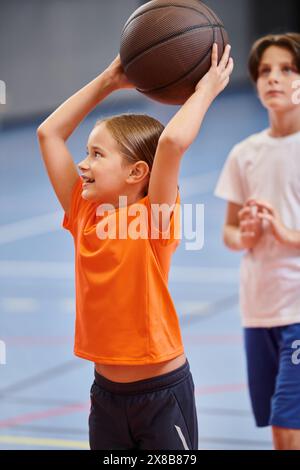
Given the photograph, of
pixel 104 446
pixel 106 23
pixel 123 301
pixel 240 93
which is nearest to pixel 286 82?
pixel 123 301

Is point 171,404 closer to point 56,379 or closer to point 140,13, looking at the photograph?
point 140,13

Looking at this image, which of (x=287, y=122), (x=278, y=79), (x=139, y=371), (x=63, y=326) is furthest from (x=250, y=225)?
(x=63, y=326)

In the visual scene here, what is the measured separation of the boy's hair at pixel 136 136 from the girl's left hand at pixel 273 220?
81cm

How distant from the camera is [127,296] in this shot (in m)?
2.36

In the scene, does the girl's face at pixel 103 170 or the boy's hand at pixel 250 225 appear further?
the boy's hand at pixel 250 225

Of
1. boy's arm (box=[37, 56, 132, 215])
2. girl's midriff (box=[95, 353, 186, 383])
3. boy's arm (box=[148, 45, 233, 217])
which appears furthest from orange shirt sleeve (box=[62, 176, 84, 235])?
girl's midriff (box=[95, 353, 186, 383])

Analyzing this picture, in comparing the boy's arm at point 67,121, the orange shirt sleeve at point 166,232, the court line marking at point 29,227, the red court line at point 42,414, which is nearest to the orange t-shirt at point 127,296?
the orange shirt sleeve at point 166,232

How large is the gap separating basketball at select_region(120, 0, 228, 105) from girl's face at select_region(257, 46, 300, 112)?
827 mm

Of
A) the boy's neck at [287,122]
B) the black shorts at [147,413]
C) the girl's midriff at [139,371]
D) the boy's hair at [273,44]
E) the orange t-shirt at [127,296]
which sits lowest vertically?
the black shorts at [147,413]

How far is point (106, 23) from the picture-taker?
1324cm

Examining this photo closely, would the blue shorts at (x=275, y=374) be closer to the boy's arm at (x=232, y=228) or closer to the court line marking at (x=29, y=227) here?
the boy's arm at (x=232, y=228)

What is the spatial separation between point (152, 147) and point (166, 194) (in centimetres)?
20

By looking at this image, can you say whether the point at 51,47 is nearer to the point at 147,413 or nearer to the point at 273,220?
the point at 273,220

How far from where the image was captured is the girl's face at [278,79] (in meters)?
3.25
